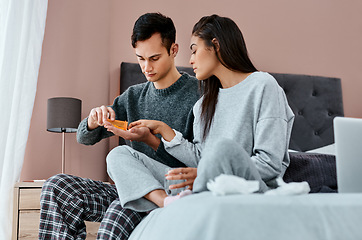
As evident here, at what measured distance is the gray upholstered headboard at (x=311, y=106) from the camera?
290 cm

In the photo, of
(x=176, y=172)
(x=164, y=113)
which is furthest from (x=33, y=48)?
(x=176, y=172)

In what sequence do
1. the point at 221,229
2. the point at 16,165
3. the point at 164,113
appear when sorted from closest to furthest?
1. the point at 221,229
2. the point at 164,113
3. the point at 16,165

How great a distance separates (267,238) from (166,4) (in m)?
2.53

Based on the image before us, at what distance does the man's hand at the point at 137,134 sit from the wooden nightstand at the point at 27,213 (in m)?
0.83

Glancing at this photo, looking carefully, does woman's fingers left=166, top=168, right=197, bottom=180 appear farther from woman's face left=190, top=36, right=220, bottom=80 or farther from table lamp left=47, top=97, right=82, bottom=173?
table lamp left=47, top=97, right=82, bottom=173

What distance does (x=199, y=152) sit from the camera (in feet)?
4.72

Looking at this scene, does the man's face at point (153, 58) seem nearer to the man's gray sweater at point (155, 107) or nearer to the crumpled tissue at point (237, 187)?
the man's gray sweater at point (155, 107)

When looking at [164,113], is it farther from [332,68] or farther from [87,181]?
[332,68]

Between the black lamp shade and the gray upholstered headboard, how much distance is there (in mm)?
1498

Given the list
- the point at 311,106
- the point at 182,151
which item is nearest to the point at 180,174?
the point at 182,151

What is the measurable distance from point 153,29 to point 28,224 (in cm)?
116

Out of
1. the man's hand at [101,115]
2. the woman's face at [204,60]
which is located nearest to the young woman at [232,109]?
the woman's face at [204,60]

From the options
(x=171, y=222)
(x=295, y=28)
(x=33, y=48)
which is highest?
(x=295, y=28)

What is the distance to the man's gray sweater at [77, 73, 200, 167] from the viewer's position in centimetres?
162
